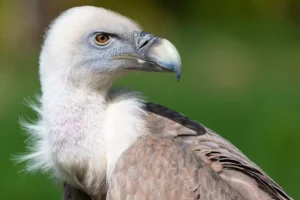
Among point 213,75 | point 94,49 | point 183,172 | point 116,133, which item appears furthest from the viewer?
point 213,75

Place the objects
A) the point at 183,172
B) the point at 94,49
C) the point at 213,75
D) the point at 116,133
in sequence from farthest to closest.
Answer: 1. the point at 213,75
2. the point at 94,49
3. the point at 116,133
4. the point at 183,172

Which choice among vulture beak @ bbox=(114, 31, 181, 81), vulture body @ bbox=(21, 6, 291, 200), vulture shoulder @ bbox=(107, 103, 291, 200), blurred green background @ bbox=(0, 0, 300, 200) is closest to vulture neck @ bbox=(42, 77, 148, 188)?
vulture body @ bbox=(21, 6, 291, 200)

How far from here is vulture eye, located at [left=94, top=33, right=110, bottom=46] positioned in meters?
6.68

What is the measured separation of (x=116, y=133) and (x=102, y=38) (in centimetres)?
62

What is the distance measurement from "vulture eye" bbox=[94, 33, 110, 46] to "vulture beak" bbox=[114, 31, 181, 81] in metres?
0.14

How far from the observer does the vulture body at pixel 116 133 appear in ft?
20.4

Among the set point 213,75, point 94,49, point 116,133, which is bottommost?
point 213,75

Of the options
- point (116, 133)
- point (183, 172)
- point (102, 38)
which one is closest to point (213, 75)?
point (102, 38)

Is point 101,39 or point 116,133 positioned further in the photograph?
point 101,39

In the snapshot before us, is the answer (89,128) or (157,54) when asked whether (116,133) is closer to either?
(89,128)

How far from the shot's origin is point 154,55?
651 centimetres

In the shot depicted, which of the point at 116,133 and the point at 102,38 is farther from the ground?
the point at 102,38

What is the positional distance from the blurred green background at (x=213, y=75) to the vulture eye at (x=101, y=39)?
95 centimetres

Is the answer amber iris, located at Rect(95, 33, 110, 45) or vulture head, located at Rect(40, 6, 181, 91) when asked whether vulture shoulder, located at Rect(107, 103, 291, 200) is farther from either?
amber iris, located at Rect(95, 33, 110, 45)
